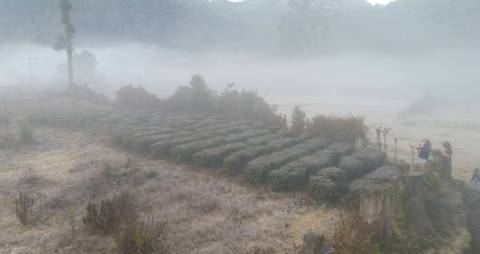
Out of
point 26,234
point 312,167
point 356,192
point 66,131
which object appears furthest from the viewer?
point 66,131

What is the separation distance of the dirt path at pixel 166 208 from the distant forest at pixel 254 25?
51388 mm

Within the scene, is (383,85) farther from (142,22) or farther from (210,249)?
(142,22)

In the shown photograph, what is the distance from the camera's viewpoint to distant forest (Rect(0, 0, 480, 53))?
2348 inches

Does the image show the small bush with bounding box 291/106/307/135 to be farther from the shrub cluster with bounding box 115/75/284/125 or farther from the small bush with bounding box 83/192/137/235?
the small bush with bounding box 83/192/137/235

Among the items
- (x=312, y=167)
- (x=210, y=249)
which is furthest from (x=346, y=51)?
(x=210, y=249)

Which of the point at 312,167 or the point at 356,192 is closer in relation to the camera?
the point at 356,192

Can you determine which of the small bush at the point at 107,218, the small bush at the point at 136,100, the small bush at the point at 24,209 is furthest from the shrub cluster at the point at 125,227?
the small bush at the point at 136,100

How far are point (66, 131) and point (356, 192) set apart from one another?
13.1m

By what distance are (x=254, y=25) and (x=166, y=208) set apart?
8796 cm

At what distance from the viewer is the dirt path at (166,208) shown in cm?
682

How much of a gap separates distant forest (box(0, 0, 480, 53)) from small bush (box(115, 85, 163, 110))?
39285 millimetres

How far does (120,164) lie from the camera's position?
11352 millimetres

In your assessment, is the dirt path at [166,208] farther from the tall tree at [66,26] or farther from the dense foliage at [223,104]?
the tall tree at [66,26]

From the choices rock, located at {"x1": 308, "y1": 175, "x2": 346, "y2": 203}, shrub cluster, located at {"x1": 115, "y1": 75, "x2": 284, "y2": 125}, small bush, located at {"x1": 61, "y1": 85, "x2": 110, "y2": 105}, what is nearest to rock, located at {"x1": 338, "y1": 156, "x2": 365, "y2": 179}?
rock, located at {"x1": 308, "y1": 175, "x2": 346, "y2": 203}
